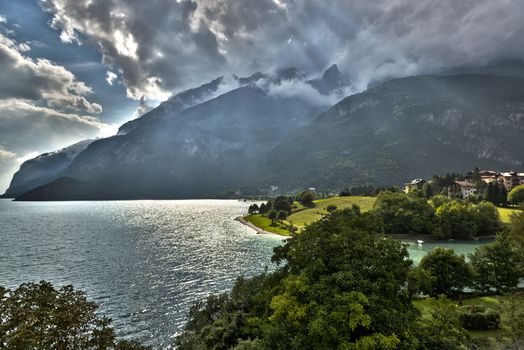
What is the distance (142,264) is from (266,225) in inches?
3161

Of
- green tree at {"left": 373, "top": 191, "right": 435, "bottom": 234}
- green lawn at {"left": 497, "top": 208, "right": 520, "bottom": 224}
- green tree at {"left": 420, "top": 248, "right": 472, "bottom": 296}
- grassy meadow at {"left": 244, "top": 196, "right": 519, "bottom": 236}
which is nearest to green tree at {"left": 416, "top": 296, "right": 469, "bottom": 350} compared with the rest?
green tree at {"left": 420, "top": 248, "right": 472, "bottom": 296}

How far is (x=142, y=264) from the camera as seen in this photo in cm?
7738

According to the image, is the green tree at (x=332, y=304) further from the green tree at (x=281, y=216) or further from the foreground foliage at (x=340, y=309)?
the green tree at (x=281, y=216)

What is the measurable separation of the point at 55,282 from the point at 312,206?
144916 mm

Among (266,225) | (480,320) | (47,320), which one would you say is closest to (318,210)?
(266,225)

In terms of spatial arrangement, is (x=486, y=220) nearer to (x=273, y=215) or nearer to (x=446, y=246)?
(x=446, y=246)

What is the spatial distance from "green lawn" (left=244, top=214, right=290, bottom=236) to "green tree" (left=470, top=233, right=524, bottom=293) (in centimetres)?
8165

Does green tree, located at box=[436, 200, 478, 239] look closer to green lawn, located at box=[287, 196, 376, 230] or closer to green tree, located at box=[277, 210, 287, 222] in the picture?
green lawn, located at box=[287, 196, 376, 230]

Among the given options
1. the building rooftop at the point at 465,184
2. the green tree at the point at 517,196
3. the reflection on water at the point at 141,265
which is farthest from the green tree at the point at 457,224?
the building rooftop at the point at 465,184

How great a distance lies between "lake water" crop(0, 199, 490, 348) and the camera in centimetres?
4825

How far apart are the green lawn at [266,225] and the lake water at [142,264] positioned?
11.0 m

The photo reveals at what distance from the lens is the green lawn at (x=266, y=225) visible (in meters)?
135

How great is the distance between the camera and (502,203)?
504 ft

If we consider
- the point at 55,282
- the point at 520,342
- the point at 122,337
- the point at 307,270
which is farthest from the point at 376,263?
the point at 55,282
